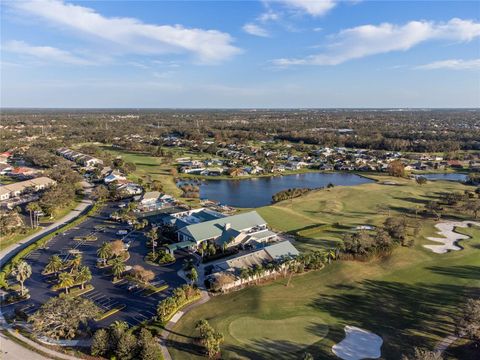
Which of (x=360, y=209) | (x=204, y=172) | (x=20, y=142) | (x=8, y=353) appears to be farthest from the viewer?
(x=20, y=142)

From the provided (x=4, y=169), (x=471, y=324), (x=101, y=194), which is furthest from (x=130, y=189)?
(x=471, y=324)

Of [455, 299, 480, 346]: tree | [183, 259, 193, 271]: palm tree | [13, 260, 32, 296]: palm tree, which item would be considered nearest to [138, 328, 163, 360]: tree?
[183, 259, 193, 271]: palm tree

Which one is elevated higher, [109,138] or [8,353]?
[109,138]

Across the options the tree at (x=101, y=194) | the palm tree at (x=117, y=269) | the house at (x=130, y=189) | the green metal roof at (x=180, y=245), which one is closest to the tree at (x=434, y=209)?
the green metal roof at (x=180, y=245)

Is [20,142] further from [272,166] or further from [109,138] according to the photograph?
[272,166]

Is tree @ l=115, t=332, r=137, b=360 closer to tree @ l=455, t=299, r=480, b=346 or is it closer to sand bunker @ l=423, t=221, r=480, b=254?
tree @ l=455, t=299, r=480, b=346

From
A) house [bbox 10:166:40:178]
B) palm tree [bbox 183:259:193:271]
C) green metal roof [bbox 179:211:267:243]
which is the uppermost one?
house [bbox 10:166:40:178]

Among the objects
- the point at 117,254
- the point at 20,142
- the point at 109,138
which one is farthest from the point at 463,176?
the point at 20,142
